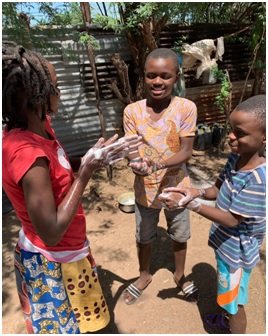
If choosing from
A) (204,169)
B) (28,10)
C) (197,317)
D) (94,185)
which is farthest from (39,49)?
(197,317)

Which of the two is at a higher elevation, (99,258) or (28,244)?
(28,244)

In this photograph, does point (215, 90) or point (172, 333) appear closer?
point (172, 333)

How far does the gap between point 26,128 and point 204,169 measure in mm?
4080

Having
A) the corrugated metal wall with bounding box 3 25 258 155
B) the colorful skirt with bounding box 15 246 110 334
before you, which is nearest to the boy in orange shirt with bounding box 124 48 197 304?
the colorful skirt with bounding box 15 246 110 334

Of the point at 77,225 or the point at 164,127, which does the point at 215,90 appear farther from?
the point at 77,225

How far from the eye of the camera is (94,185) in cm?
468

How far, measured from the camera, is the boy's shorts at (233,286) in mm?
1713

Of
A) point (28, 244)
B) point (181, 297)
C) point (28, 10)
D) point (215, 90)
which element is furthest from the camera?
point (215, 90)

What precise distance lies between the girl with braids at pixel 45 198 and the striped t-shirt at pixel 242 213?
563 millimetres

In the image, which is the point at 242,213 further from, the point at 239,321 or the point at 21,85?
the point at 21,85

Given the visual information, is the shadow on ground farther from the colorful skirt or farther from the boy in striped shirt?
the colorful skirt

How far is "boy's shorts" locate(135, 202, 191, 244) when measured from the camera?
7.52 ft

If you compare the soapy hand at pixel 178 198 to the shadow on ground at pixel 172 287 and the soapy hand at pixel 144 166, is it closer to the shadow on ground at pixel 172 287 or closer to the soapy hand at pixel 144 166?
the soapy hand at pixel 144 166

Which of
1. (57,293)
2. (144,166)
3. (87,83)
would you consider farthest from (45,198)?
(87,83)
